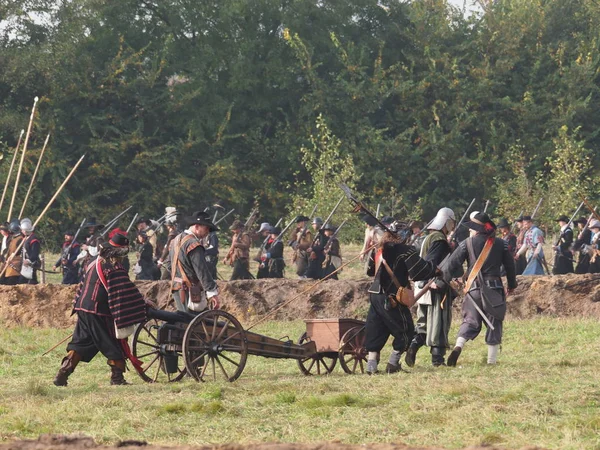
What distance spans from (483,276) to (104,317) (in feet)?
12.9

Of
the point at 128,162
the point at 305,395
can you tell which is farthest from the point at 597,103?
the point at 305,395

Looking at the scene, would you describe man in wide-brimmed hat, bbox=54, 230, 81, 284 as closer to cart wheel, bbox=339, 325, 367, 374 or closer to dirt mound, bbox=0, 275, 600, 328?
dirt mound, bbox=0, 275, 600, 328

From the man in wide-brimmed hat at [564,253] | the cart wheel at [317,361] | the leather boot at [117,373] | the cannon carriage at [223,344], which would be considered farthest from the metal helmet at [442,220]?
the man in wide-brimmed hat at [564,253]

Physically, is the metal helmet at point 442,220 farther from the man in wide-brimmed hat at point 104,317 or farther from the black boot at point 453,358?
the man in wide-brimmed hat at point 104,317

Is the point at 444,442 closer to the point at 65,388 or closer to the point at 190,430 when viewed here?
the point at 190,430

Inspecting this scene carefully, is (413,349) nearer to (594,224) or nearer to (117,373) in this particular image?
(117,373)

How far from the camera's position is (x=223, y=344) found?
1171 centimetres

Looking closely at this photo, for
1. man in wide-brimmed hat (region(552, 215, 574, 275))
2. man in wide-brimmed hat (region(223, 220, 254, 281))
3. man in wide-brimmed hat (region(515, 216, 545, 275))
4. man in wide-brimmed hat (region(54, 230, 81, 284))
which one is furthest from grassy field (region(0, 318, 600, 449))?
man in wide-brimmed hat (region(223, 220, 254, 281))

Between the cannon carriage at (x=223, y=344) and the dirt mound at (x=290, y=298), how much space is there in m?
5.13

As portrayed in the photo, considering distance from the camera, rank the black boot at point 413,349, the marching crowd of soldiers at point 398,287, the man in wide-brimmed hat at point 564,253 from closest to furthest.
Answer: the marching crowd of soldiers at point 398,287
the black boot at point 413,349
the man in wide-brimmed hat at point 564,253

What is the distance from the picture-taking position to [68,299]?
1816cm

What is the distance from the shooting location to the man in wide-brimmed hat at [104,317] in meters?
11.5

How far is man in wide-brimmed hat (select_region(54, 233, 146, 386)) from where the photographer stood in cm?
1148

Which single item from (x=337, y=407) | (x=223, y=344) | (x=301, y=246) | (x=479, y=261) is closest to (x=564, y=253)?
(x=301, y=246)
